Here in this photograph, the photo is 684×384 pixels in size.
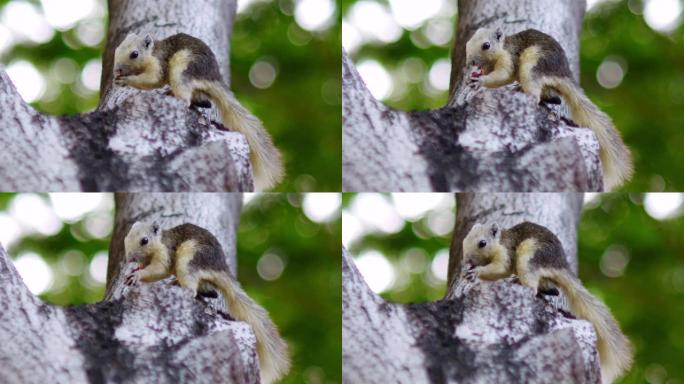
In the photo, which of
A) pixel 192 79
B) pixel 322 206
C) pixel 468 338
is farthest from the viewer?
pixel 322 206

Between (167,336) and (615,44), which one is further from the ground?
(615,44)

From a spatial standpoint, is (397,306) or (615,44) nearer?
(397,306)

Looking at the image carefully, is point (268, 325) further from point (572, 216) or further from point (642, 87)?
point (642, 87)

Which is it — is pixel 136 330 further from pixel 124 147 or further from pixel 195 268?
pixel 124 147

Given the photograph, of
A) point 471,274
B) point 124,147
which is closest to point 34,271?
point 124,147

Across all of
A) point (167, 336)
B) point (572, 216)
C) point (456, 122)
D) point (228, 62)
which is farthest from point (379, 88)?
point (167, 336)

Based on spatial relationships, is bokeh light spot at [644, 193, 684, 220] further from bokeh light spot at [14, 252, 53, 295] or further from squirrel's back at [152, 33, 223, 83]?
bokeh light spot at [14, 252, 53, 295]

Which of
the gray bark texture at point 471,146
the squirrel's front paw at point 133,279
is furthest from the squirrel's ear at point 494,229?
the squirrel's front paw at point 133,279
